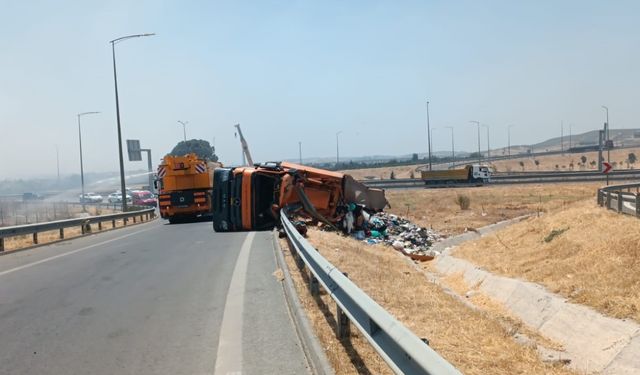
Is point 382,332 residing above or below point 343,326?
above

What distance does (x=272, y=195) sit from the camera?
19109 millimetres

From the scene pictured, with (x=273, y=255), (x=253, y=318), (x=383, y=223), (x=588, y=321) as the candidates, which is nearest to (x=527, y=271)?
(x=588, y=321)

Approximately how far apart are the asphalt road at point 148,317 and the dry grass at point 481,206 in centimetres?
1622

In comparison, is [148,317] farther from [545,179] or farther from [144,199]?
[545,179]

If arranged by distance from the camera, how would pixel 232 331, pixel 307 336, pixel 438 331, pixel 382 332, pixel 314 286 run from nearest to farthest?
pixel 382 332 < pixel 307 336 < pixel 232 331 < pixel 438 331 < pixel 314 286

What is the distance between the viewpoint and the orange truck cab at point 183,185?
27922mm

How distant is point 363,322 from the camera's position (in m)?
4.84

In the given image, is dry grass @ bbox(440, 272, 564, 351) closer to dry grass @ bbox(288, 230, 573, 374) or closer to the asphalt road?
dry grass @ bbox(288, 230, 573, 374)

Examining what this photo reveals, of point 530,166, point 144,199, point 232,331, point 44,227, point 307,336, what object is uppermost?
point 307,336

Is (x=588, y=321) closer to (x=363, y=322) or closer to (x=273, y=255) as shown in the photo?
(x=363, y=322)

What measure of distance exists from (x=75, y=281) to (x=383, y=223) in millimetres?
14843

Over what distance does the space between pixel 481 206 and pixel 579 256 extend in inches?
884

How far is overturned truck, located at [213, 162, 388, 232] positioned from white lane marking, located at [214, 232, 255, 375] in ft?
24.2

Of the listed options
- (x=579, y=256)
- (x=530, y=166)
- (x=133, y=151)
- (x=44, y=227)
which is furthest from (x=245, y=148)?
(x=530, y=166)
